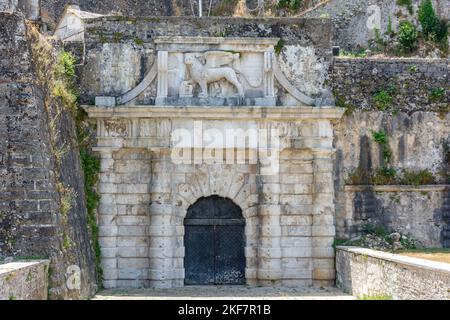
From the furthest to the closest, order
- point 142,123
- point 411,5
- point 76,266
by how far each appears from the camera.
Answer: point 411,5, point 142,123, point 76,266

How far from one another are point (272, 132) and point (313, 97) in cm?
121

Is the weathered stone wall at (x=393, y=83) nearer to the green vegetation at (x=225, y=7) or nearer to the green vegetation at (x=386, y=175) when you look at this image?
the green vegetation at (x=386, y=175)

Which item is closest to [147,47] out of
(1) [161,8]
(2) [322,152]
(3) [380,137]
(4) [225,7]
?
(2) [322,152]

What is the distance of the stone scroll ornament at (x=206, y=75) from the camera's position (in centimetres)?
1644

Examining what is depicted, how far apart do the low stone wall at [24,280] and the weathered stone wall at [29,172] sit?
0.41 metres

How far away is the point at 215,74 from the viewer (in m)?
16.4

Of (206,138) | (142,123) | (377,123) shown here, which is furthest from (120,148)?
(377,123)

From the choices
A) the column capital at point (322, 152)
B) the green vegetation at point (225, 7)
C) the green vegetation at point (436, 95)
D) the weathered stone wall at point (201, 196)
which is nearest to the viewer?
the weathered stone wall at point (201, 196)

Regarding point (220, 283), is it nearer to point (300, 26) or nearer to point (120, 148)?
point (120, 148)

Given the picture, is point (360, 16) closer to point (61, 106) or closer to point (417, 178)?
point (417, 178)

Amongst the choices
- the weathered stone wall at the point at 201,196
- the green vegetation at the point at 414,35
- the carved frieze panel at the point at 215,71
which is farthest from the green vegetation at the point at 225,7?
the weathered stone wall at the point at 201,196

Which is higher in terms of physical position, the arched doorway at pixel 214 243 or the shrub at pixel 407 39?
the shrub at pixel 407 39

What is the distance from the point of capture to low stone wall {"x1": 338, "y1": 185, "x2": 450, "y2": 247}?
663 inches

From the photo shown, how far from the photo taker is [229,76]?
54.0 ft
